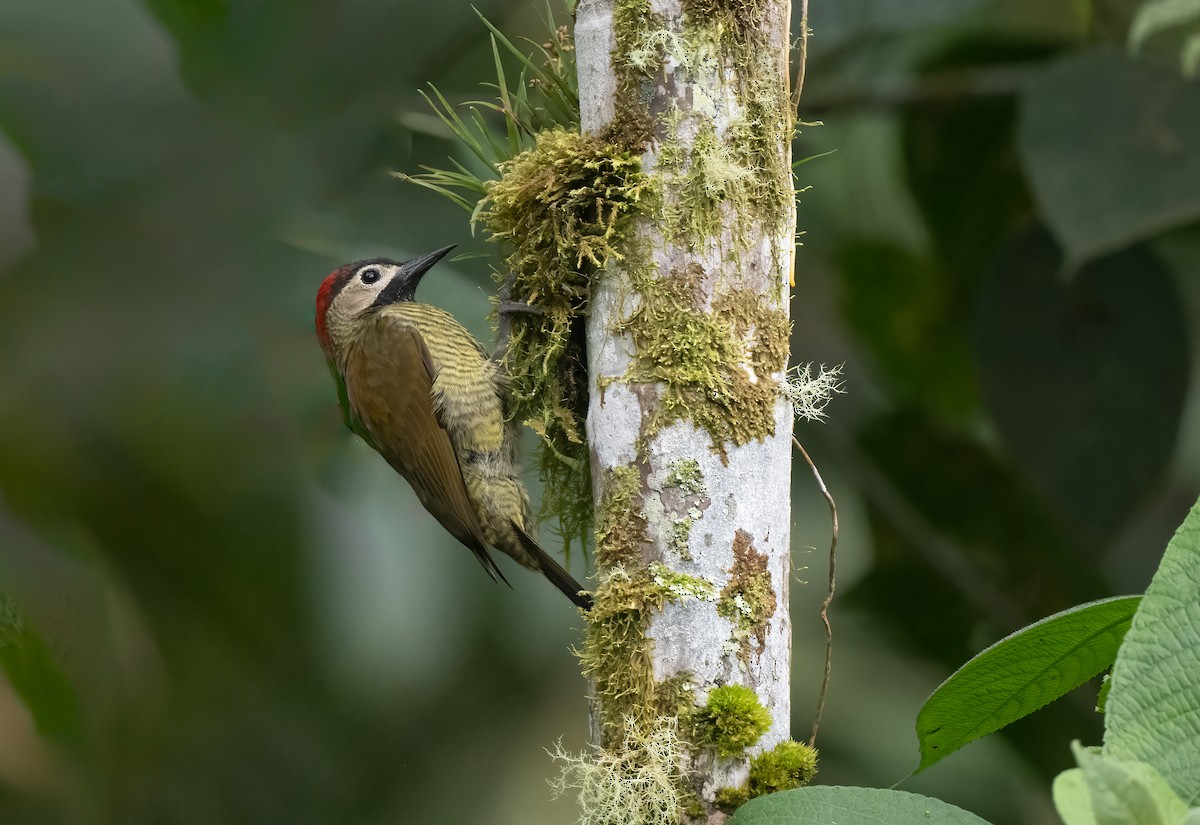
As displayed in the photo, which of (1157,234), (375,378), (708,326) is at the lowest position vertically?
(1157,234)

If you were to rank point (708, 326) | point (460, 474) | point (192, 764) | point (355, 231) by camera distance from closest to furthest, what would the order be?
1. point (708, 326)
2. point (460, 474)
3. point (355, 231)
4. point (192, 764)

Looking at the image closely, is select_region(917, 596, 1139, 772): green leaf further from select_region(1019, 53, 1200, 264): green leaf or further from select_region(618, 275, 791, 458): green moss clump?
select_region(1019, 53, 1200, 264): green leaf

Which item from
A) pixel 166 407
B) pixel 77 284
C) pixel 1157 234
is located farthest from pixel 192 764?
pixel 1157 234

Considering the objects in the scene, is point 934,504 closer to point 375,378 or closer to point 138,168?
point 375,378

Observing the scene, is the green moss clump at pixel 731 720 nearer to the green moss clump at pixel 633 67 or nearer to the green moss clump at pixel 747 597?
the green moss clump at pixel 747 597

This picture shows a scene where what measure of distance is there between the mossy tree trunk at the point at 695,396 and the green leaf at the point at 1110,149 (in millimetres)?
1173

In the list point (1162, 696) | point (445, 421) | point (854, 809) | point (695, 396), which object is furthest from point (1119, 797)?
point (445, 421)

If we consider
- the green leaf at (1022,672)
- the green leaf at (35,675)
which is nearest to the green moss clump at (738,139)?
the green leaf at (1022,672)

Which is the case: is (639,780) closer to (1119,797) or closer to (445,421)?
(1119,797)

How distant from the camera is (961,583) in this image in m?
3.28

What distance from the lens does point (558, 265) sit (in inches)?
74.7

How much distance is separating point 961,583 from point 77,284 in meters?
2.59

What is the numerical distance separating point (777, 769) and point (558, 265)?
0.86 metres

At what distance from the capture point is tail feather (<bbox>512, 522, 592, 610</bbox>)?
7.47 ft
